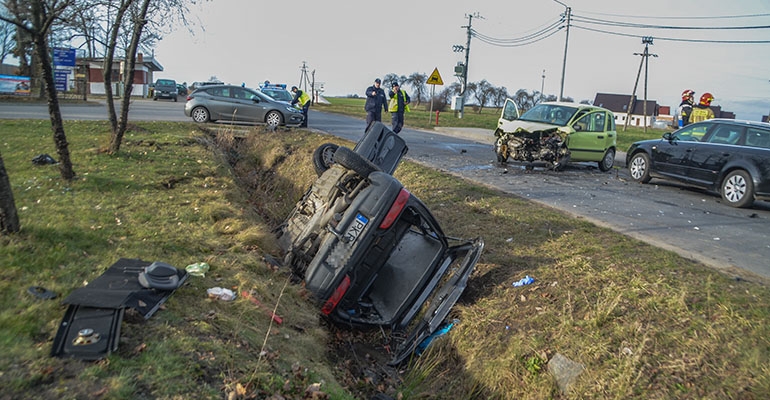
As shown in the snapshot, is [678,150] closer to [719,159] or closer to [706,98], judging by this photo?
[719,159]

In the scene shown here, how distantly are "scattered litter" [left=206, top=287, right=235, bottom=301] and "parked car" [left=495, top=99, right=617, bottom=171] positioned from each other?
10112 millimetres

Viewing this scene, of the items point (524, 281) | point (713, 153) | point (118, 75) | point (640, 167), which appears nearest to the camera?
point (524, 281)

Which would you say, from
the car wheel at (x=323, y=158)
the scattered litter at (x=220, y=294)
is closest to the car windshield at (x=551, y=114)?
the car wheel at (x=323, y=158)

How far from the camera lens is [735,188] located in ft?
31.7

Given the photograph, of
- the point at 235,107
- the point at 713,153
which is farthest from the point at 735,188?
the point at 235,107

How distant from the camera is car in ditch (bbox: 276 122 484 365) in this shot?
5094 mm

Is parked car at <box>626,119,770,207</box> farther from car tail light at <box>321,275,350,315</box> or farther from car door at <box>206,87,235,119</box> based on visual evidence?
car door at <box>206,87,235,119</box>

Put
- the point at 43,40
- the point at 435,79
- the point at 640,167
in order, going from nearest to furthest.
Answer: the point at 43,40 < the point at 640,167 < the point at 435,79

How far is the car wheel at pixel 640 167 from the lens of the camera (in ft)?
38.8

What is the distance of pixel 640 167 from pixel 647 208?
137 inches

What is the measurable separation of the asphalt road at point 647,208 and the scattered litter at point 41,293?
5071 mm

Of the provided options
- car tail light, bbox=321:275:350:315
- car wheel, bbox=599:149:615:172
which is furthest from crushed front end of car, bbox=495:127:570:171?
car tail light, bbox=321:275:350:315

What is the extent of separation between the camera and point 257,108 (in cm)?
1934

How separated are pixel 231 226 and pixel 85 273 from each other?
2247 millimetres
